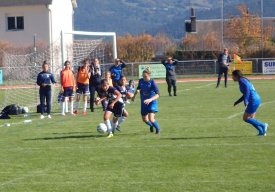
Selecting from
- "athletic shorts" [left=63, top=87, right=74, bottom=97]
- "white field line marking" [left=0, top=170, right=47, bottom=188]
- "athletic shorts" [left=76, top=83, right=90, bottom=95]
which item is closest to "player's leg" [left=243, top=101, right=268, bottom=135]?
"white field line marking" [left=0, top=170, right=47, bottom=188]

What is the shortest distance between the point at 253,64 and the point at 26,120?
3257 centimetres

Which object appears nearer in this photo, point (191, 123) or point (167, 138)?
point (167, 138)

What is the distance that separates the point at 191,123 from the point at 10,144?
5610mm

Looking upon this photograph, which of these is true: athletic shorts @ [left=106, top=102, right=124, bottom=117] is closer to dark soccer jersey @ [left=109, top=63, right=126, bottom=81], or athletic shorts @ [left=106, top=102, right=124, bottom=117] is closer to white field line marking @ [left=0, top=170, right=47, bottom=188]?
white field line marking @ [left=0, top=170, right=47, bottom=188]

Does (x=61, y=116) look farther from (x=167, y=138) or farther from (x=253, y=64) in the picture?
(x=253, y=64)

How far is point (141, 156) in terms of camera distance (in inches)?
603

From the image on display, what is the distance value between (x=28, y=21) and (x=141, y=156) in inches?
2136

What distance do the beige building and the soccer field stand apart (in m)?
44.5

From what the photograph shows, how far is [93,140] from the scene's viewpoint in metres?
18.3

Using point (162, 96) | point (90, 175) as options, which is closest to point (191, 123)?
point (90, 175)

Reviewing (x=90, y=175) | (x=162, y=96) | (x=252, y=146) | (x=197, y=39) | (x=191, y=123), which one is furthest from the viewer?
(x=197, y=39)

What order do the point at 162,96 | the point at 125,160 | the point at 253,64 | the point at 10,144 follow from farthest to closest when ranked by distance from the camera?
the point at 253,64 < the point at 162,96 < the point at 10,144 < the point at 125,160

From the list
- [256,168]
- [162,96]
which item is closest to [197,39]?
[162,96]

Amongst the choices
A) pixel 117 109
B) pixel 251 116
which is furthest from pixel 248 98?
pixel 117 109
